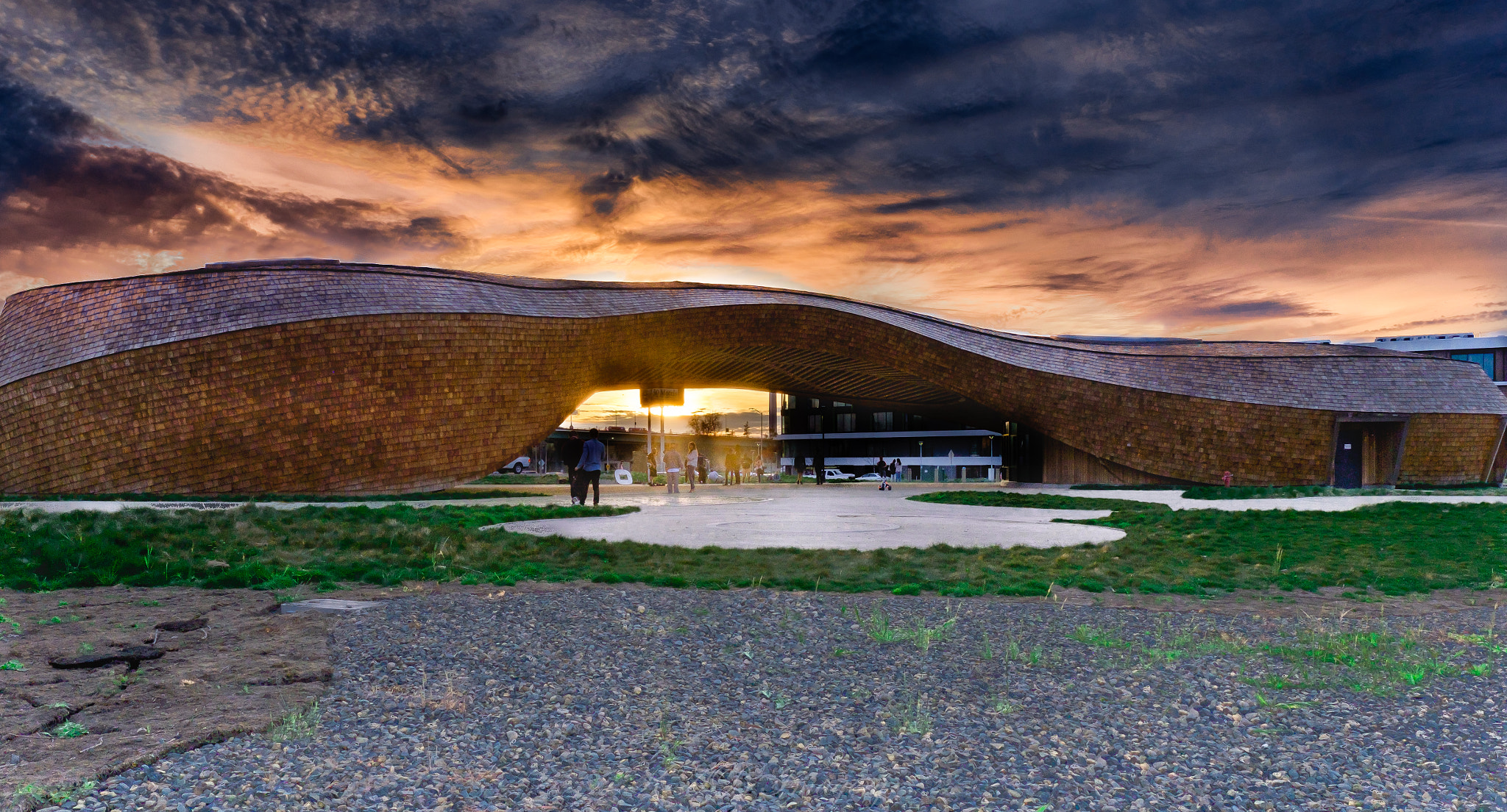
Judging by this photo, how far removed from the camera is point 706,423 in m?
143

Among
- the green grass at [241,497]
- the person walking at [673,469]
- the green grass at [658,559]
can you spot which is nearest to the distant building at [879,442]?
the person walking at [673,469]

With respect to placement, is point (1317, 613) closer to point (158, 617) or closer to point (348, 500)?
point (158, 617)

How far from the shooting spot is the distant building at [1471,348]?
202 ft

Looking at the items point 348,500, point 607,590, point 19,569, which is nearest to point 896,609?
point 607,590

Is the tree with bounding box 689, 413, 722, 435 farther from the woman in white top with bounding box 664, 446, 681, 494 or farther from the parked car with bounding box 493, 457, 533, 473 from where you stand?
the woman in white top with bounding box 664, 446, 681, 494

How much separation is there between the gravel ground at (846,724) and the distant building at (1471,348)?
69270 mm

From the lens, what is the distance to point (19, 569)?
27.9 ft

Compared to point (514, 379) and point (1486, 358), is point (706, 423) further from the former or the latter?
point (514, 379)

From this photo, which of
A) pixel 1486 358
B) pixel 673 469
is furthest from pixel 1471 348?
pixel 673 469

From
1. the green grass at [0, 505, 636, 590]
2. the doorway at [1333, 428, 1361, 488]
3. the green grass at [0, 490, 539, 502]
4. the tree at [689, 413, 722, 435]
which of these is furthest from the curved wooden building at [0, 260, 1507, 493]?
the tree at [689, 413, 722, 435]

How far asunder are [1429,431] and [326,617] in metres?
39.0

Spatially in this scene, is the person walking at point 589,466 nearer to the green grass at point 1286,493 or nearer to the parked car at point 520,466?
the green grass at point 1286,493

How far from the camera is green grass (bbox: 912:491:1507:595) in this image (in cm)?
935

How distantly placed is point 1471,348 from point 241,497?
7612 cm
